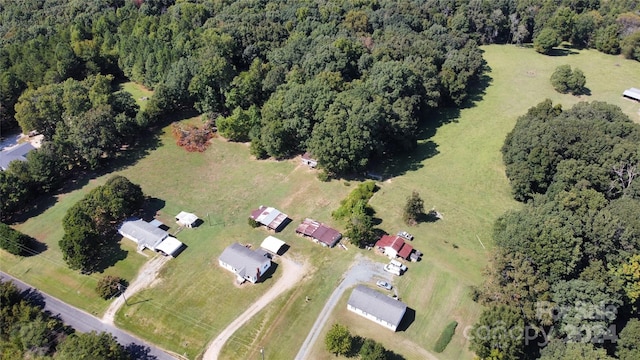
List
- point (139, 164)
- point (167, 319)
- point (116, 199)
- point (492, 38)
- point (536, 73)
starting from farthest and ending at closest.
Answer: point (492, 38), point (536, 73), point (139, 164), point (116, 199), point (167, 319)

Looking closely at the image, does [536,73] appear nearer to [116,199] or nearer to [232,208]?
[232,208]

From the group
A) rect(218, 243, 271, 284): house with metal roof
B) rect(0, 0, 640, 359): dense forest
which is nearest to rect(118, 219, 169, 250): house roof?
rect(0, 0, 640, 359): dense forest

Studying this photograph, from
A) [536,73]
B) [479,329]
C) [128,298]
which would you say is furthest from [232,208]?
[536,73]

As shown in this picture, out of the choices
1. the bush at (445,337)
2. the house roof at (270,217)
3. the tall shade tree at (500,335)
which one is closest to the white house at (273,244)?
the house roof at (270,217)

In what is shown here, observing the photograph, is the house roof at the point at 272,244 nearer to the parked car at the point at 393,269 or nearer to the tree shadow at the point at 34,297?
the parked car at the point at 393,269

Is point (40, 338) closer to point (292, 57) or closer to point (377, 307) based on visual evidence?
point (377, 307)

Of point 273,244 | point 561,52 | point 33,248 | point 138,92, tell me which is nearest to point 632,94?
point 561,52

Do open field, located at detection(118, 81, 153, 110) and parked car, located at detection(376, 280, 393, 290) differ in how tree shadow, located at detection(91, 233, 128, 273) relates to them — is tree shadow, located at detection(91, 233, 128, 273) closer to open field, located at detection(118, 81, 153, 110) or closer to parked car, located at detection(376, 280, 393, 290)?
parked car, located at detection(376, 280, 393, 290)
